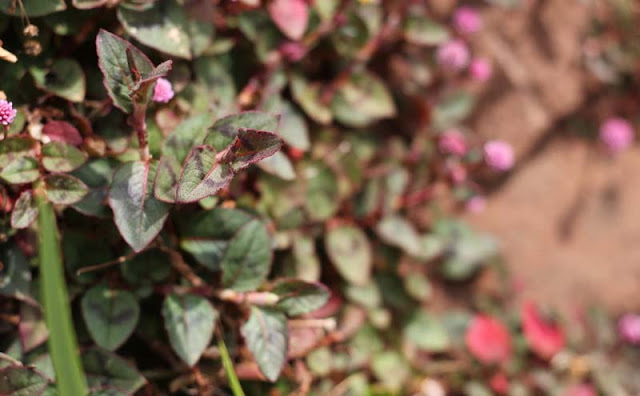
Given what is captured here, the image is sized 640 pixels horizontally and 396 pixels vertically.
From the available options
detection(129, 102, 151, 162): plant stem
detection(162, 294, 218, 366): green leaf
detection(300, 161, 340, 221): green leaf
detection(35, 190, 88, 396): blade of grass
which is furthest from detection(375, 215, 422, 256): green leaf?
detection(35, 190, 88, 396): blade of grass

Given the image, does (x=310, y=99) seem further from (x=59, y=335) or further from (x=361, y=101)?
(x=59, y=335)

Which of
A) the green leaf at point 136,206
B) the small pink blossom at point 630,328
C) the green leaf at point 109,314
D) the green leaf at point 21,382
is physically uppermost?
the green leaf at point 136,206

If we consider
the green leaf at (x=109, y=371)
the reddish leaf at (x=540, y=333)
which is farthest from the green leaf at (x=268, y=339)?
the reddish leaf at (x=540, y=333)

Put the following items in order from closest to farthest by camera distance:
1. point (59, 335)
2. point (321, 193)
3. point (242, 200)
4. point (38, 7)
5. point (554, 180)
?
1. point (59, 335)
2. point (38, 7)
3. point (242, 200)
4. point (321, 193)
5. point (554, 180)

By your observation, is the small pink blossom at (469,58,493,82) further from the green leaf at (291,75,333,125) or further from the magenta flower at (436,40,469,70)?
the green leaf at (291,75,333,125)

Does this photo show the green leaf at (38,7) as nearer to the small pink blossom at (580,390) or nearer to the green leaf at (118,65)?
the green leaf at (118,65)

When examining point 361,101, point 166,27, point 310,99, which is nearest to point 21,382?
point 166,27

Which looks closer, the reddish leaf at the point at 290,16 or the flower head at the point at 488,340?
the reddish leaf at the point at 290,16
